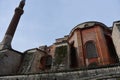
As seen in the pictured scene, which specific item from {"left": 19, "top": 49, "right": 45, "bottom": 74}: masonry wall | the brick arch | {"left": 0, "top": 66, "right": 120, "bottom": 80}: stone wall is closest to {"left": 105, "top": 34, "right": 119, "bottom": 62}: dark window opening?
the brick arch

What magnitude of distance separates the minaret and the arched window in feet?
28.0

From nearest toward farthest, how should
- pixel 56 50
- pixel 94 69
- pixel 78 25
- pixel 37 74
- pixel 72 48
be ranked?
pixel 94 69 → pixel 37 74 → pixel 56 50 → pixel 72 48 → pixel 78 25

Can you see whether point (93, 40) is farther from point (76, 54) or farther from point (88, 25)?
point (88, 25)

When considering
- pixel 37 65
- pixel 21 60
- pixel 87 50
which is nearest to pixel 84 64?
pixel 87 50

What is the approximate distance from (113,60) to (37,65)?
7149 millimetres

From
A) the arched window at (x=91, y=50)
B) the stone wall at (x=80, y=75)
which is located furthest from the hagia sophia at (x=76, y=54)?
the stone wall at (x=80, y=75)

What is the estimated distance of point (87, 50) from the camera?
49.6 ft

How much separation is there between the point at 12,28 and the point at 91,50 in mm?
10464

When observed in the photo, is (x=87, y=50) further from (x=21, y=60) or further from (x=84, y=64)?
(x=21, y=60)

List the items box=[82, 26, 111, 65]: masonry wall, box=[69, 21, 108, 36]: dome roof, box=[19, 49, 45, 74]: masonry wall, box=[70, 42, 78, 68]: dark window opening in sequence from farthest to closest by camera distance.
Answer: box=[69, 21, 108, 36]: dome roof, box=[19, 49, 45, 74]: masonry wall, box=[70, 42, 78, 68]: dark window opening, box=[82, 26, 111, 65]: masonry wall

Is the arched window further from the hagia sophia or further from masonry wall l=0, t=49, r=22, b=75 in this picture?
masonry wall l=0, t=49, r=22, b=75

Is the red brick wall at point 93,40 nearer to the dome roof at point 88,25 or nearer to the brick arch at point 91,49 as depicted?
the brick arch at point 91,49

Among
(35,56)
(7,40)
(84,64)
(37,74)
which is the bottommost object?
(37,74)

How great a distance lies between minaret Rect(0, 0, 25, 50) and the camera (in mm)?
18438
